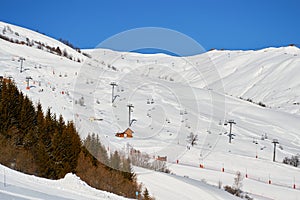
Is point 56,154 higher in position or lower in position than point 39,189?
higher

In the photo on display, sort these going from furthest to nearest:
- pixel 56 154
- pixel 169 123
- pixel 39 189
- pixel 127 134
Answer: pixel 169 123 < pixel 127 134 < pixel 56 154 < pixel 39 189

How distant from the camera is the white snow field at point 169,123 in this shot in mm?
18453

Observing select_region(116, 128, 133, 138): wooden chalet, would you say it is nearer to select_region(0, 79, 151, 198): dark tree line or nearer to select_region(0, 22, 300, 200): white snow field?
select_region(0, 22, 300, 200): white snow field

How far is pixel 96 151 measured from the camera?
56.6 feet

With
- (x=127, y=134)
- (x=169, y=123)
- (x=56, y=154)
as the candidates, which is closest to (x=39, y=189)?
(x=56, y=154)

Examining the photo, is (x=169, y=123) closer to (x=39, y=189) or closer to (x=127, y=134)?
(x=127, y=134)

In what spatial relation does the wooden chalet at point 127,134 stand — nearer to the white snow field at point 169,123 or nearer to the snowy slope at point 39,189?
the white snow field at point 169,123

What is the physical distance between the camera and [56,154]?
1789 centimetres

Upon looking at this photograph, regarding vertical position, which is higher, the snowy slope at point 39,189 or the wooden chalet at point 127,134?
the wooden chalet at point 127,134

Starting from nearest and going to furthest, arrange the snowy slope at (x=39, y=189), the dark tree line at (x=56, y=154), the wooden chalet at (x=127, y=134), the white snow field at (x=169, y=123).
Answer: the snowy slope at (x=39, y=189)
the dark tree line at (x=56, y=154)
the white snow field at (x=169, y=123)
the wooden chalet at (x=127, y=134)

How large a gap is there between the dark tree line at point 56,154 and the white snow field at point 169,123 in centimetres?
197

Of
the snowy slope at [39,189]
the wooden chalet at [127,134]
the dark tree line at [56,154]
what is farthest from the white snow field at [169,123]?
the dark tree line at [56,154]

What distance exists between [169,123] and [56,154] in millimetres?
13503

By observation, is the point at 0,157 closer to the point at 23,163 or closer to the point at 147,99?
the point at 23,163
